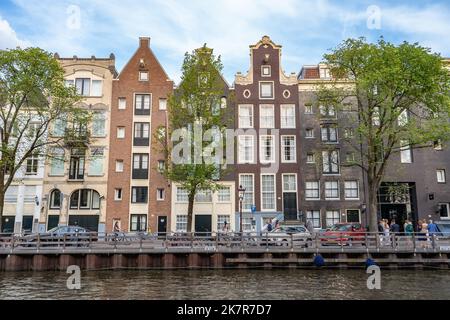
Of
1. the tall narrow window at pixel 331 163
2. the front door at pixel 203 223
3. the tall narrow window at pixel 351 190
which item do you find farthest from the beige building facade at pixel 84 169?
the tall narrow window at pixel 351 190

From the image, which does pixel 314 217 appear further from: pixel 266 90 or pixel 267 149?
pixel 266 90

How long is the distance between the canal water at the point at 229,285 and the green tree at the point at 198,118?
34.9 ft

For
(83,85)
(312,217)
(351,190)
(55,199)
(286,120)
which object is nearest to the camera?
(312,217)

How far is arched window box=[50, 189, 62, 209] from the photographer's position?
42.8m

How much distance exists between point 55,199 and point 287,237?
27845 mm

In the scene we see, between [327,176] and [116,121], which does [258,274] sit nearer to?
[327,176]

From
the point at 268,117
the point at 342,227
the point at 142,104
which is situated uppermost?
the point at 142,104

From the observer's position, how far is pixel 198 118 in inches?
1396

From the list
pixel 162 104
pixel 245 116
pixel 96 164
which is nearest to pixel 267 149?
pixel 245 116

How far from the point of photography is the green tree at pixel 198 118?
3456 centimetres

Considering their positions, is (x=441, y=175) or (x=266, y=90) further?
(x=266, y=90)

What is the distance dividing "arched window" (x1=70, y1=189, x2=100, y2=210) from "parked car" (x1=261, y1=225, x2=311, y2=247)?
22.2 m

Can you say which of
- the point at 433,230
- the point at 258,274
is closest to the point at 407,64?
the point at 433,230

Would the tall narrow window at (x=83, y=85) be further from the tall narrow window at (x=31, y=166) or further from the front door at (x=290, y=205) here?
the front door at (x=290, y=205)
